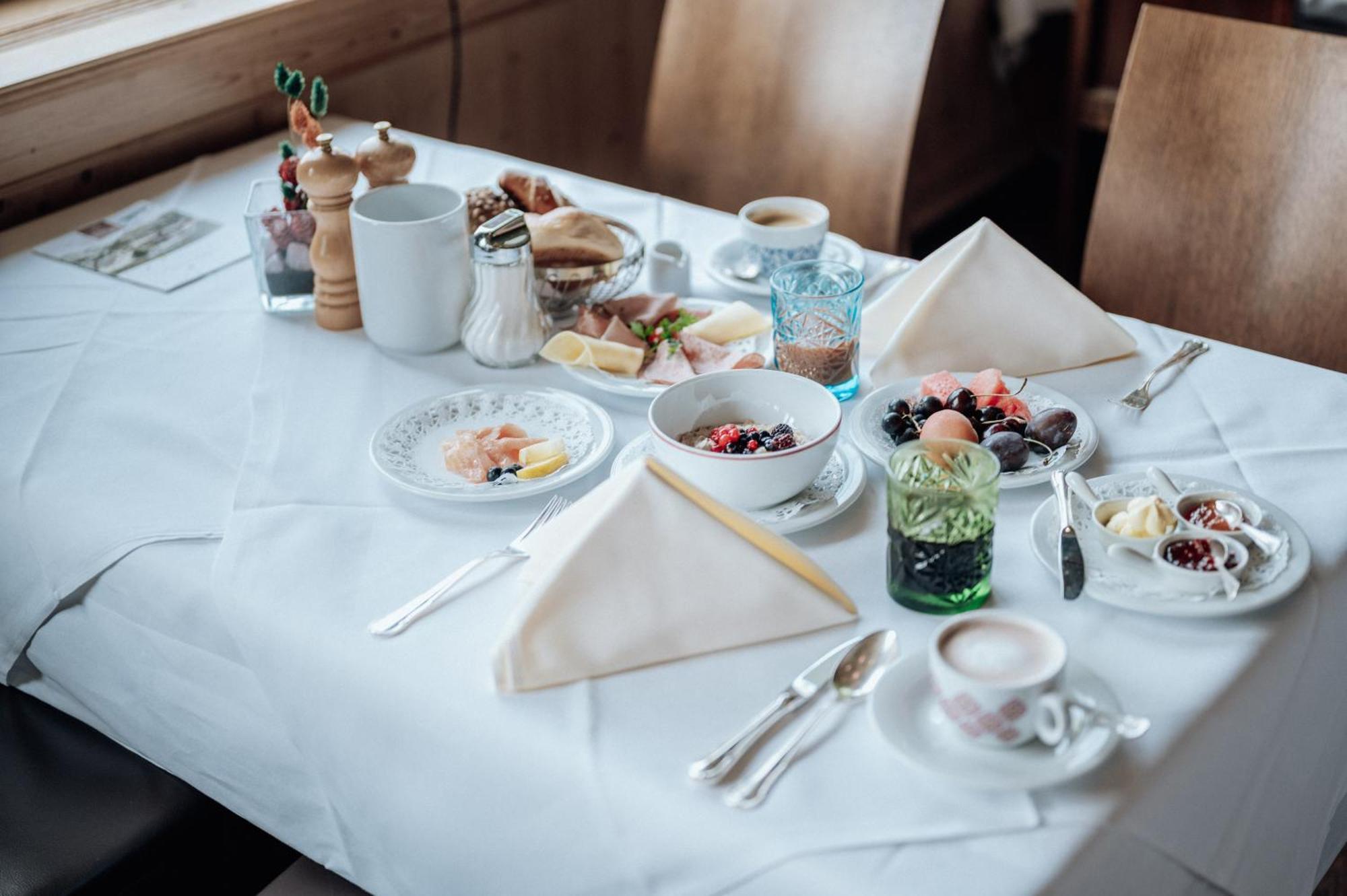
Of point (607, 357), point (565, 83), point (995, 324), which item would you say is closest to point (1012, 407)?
point (995, 324)

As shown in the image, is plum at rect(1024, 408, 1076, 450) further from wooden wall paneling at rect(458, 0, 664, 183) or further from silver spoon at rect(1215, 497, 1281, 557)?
wooden wall paneling at rect(458, 0, 664, 183)

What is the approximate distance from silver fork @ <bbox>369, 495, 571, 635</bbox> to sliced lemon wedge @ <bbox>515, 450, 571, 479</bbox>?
56 millimetres

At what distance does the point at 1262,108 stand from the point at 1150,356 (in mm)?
434

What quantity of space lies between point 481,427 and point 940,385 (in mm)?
385

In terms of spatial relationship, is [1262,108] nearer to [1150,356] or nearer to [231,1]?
[1150,356]

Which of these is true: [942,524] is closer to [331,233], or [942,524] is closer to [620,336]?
[620,336]

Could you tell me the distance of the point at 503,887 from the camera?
0.76 metres

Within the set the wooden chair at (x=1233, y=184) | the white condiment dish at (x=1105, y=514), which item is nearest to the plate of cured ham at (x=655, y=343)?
the white condiment dish at (x=1105, y=514)

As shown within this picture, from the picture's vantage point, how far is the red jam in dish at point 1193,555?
31.4 inches

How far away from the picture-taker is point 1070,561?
0.81m

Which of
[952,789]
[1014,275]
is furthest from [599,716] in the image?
[1014,275]

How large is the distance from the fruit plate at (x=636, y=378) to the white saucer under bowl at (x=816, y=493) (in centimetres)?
9

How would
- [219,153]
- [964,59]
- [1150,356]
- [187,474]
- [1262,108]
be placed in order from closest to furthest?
[187,474] → [1150,356] → [1262,108] → [219,153] → [964,59]

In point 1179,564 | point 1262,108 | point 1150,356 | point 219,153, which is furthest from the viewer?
point 219,153
